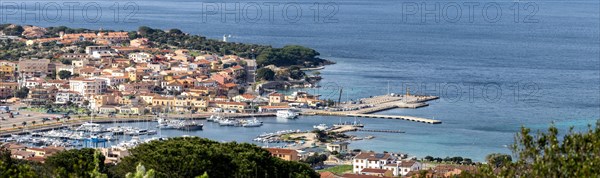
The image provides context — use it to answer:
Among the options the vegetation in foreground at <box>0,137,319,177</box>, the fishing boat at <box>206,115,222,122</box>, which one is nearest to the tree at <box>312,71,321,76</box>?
the fishing boat at <box>206,115,222,122</box>

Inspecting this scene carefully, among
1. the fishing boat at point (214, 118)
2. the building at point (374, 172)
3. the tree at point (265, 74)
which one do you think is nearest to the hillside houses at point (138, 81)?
the tree at point (265, 74)

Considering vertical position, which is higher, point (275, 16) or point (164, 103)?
point (275, 16)

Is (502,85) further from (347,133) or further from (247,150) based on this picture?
Answer: (247,150)

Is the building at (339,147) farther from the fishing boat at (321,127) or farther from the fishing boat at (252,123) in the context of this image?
the fishing boat at (252,123)

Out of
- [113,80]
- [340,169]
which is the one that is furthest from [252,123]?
[340,169]

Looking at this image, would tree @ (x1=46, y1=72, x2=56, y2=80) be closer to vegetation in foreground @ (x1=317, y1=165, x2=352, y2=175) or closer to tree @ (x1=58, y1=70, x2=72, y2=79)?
tree @ (x1=58, y1=70, x2=72, y2=79)

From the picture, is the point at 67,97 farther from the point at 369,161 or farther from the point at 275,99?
the point at 369,161

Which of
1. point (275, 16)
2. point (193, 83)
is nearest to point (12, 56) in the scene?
point (193, 83)
